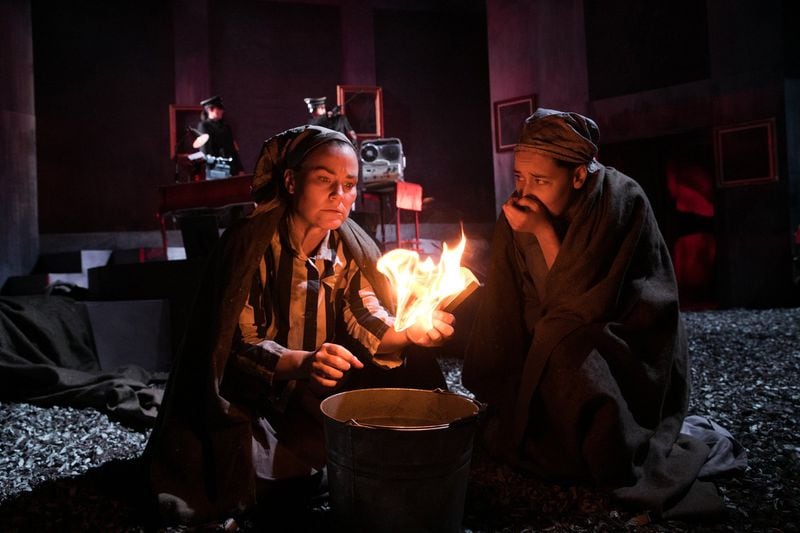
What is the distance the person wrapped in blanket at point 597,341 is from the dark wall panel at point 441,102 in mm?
11257

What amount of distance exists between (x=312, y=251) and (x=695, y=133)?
1015 centimetres

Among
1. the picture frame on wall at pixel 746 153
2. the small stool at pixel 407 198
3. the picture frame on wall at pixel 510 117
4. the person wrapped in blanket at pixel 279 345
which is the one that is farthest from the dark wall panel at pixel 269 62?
the person wrapped in blanket at pixel 279 345

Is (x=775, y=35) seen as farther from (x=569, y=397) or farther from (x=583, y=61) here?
(x=569, y=397)

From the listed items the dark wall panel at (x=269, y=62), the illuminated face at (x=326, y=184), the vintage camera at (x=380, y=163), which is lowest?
the illuminated face at (x=326, y=184)

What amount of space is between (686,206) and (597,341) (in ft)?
37.2

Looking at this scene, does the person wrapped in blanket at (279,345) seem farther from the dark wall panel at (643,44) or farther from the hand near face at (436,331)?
the dark wall panel at (643,44)

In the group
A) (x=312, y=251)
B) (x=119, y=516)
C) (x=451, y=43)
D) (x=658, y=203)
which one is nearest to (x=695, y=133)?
(x=658, y=203)

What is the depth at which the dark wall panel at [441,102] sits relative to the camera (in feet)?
45.6

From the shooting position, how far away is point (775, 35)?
9359 millimetres

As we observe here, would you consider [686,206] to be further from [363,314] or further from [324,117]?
[363,314]

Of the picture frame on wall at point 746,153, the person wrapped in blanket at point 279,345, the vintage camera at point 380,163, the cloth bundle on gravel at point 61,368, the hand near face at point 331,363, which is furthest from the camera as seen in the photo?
the picture frame on wall at point 746,153

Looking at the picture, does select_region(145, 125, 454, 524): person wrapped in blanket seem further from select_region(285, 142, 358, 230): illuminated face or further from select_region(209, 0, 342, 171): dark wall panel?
select_region(209, 0, 342, 171): dark wall panel

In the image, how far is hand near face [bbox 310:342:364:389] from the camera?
1975mm

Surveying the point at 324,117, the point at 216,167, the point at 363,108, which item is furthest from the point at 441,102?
the point at 216,167
